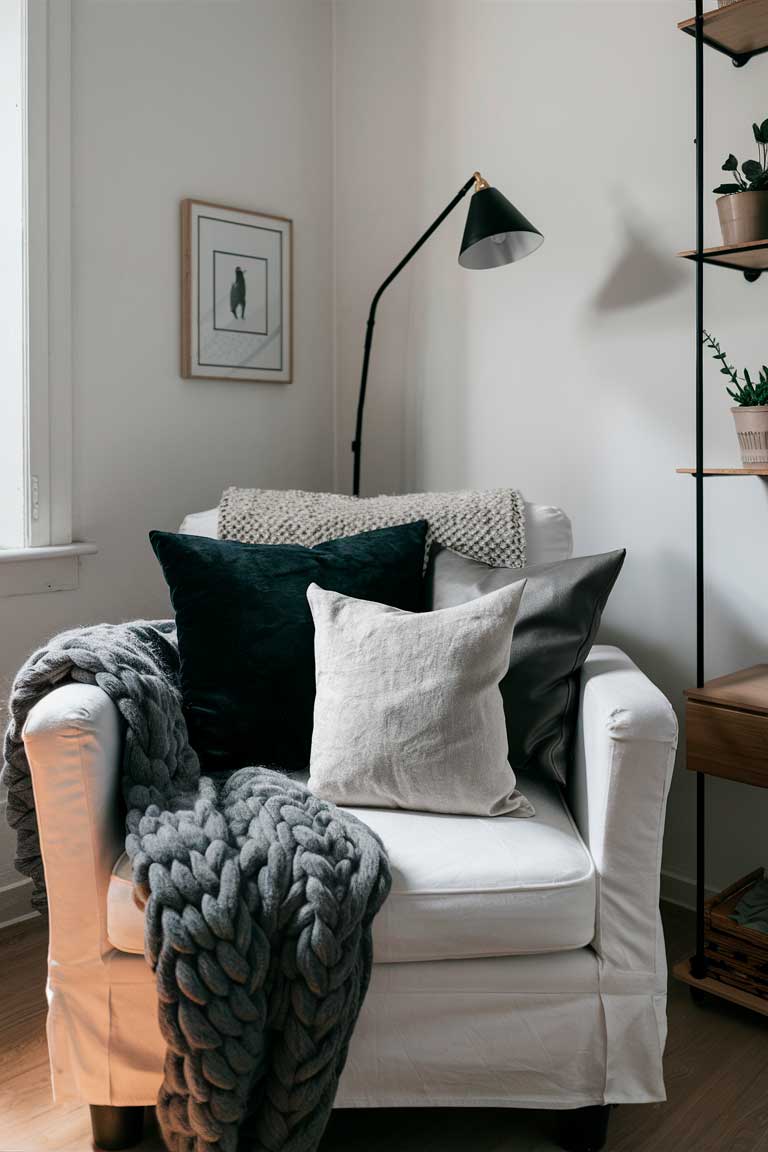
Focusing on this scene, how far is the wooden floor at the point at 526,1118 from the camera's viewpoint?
4.61 feet

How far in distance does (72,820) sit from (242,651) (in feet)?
1.49

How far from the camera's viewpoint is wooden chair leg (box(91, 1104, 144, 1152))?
1.37m

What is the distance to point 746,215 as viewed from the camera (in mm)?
1662

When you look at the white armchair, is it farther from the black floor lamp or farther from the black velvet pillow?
the black floor lamp

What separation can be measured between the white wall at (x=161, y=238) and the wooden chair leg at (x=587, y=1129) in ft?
4.39

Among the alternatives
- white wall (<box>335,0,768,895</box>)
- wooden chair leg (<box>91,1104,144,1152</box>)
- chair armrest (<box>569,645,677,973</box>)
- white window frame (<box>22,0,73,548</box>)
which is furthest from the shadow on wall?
wooden chair leg (<box>91,1104,144,1152</box>)

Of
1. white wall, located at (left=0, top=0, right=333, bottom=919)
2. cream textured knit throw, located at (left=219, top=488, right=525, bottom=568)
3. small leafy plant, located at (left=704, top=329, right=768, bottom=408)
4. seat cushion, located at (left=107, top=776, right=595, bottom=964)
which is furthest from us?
white wall, located at (left=0, top=0, right=333, bottom=919)

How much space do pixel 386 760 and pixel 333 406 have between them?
5.18 feet

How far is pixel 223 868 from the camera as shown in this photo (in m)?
1.21

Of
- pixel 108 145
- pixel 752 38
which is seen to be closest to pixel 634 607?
pixel 752 38

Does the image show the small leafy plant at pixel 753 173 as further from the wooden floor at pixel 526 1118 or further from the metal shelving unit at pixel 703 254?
the wooden floor at pixel 526 1118

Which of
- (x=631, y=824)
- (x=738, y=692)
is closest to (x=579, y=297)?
(x=738, y=692)

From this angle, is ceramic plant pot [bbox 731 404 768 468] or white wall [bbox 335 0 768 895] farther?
white wall [bbox 335 0 768 895]

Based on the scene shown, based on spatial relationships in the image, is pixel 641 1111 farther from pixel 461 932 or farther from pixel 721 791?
pixel 721 791
